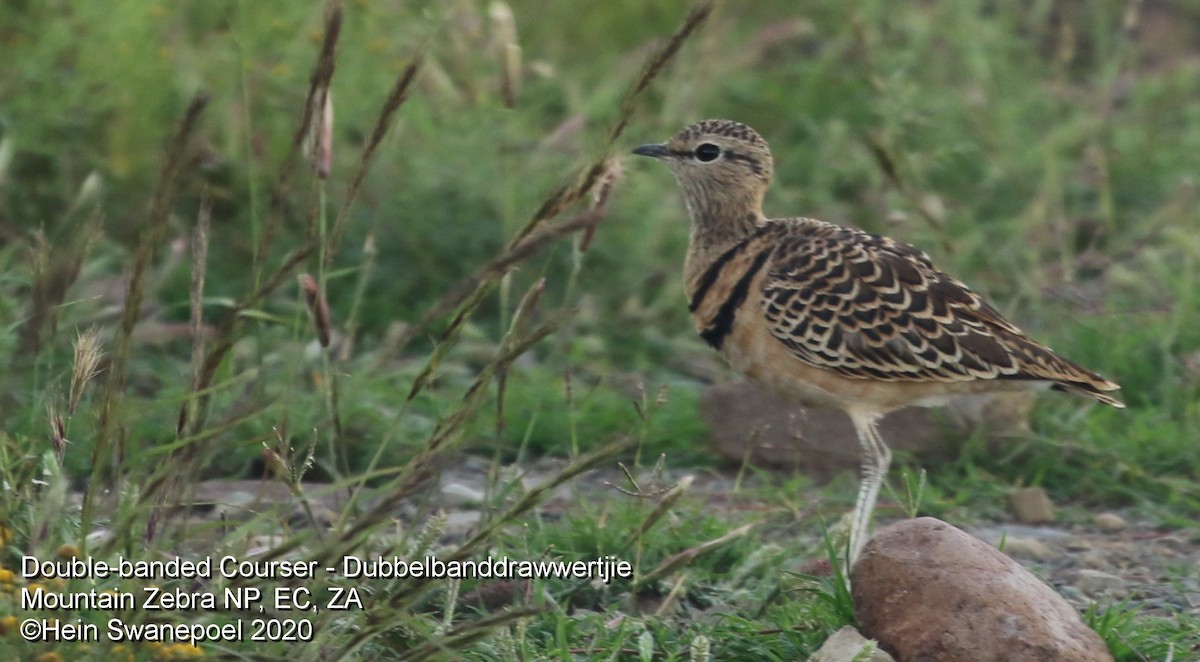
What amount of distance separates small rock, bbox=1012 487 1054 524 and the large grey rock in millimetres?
338

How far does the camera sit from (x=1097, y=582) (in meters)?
4.29

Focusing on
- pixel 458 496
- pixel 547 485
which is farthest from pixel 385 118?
pixel 458 496

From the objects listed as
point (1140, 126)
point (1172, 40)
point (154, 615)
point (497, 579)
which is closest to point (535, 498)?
point (154, 615)

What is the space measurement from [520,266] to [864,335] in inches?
67.4

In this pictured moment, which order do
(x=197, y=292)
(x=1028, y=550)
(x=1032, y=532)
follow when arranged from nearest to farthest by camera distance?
(x=197, y=292) → (x=1028, y=550) → (x=1032, y=532)

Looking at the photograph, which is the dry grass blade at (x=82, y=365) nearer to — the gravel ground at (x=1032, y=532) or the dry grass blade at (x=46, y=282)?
the dry grass blade at (x=46, y=282)

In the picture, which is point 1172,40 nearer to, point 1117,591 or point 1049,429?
point 1049,429

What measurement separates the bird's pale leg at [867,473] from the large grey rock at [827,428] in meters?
0.49

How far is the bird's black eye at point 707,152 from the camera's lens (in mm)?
5305

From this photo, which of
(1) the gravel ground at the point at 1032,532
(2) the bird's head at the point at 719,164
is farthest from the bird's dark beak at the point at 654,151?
(1) the gravel ground at the point at 1032,532

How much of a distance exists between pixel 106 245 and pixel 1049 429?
346 cm

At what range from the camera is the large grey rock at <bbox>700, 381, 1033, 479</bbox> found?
536 centimetres

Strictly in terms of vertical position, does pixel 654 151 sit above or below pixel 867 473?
above

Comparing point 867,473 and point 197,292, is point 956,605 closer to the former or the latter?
point 867,473
